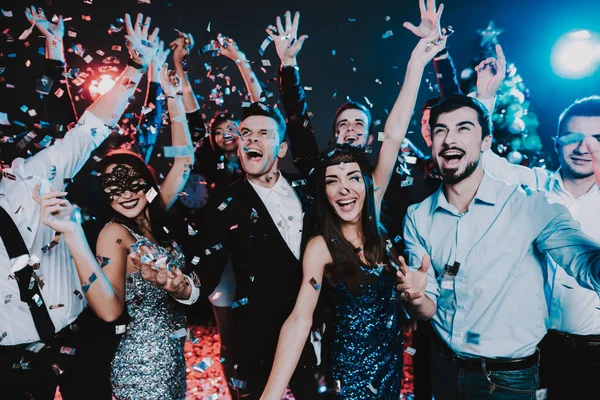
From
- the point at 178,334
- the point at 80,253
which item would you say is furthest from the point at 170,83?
the point at 178,334

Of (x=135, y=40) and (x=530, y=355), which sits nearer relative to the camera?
(x=530, y=355)

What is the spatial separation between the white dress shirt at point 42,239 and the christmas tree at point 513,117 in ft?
12.1

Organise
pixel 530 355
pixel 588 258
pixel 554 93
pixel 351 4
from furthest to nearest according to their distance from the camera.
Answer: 1. pixel 554 93
2. pixel 351 4
3. pixel 530 355
4. pixel 588 258

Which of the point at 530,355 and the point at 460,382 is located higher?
the point at 530,355

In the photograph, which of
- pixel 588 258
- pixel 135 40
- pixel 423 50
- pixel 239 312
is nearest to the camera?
pixel 588 258

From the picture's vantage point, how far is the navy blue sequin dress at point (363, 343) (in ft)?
5.86

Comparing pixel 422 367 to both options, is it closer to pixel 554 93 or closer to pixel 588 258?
pixel 588 258

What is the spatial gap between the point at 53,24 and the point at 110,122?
1.02m

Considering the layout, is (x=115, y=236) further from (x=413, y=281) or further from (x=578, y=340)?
(x=578, y=340)

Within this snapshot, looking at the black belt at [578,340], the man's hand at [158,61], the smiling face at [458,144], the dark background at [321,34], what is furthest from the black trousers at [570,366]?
the man's hand at [158,61]

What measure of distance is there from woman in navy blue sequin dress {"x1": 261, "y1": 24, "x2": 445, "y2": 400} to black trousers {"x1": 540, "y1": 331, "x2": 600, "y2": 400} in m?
0.95

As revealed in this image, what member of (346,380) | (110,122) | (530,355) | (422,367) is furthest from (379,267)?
(110,122)

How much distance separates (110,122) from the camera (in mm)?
2174

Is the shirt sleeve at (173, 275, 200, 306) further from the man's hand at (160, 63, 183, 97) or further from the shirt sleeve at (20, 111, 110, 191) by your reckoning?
the man's hand at (160, 63, 183, 97)
